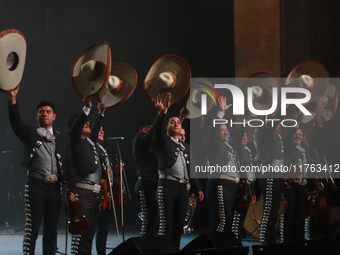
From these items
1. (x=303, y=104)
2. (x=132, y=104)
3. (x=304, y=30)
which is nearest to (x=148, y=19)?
(x=132, y=104)

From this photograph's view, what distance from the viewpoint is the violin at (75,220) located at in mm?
4223

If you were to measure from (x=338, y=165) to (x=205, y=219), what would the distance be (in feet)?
7.60

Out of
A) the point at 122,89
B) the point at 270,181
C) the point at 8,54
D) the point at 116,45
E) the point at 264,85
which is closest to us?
the point at 8,54

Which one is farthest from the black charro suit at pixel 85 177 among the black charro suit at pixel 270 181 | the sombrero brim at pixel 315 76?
the sombrero brim at pixel 315 76

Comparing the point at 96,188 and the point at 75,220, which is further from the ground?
the point at 96,188

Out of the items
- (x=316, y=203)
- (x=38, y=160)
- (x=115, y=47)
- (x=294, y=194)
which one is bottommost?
(x=316, y=203)

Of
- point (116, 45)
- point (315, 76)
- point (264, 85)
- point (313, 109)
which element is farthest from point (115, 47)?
point (313, 109)

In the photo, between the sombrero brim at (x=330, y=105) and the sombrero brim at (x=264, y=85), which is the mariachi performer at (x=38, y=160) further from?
the sombrero brim at (x=330, y=105)

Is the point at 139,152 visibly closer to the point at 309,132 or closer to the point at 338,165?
the point at 309,132

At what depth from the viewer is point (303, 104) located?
6164 mm

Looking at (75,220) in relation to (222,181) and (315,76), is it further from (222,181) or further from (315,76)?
(315,76)

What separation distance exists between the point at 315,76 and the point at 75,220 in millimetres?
3721

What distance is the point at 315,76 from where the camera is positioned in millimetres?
6340

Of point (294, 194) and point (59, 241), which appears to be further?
point (59, 241)
